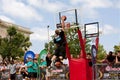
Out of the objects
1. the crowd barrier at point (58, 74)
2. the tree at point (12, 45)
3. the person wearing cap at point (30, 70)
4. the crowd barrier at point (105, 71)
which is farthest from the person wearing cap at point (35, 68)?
the tree at point (12, 45)

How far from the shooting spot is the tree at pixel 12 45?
65.6 meters

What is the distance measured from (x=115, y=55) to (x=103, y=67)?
1322mm

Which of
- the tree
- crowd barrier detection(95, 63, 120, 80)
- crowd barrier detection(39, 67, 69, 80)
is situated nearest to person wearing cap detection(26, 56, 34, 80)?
crowd barrier detection(39, 67, 69, 80)

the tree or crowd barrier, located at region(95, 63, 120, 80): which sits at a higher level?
the tree

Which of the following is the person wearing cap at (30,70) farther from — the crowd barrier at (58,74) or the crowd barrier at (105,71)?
the crowd barrier at (105,71)

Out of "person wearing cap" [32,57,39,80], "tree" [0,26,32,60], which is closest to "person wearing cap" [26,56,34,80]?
"person wearing cap" [32,57,39,80]

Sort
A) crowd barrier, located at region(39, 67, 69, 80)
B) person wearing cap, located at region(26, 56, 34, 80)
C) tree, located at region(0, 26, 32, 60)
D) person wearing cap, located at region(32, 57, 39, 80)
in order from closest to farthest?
crowd barrier, located at region(39, 67, 69, 80), person wearing cap, located at region(32, 57, 39, 80), person wearing cap, located at region(26, 56, 34, 80), tree, located at region(0, 26, 32, 60)

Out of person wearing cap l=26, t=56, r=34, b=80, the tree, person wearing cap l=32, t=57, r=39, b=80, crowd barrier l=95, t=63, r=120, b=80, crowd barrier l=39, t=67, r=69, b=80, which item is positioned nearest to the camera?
crowd barrier l=95, t=63, r=120, b=80

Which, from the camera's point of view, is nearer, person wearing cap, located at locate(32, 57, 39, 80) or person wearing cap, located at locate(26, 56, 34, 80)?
person wearing cap, located at locate(32, 57, 39, 80)

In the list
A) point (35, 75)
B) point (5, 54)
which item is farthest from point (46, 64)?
point (5, 54)

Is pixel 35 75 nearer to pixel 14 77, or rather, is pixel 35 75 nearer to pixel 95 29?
pixel 14 77

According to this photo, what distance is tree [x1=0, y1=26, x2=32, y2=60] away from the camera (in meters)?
65.6

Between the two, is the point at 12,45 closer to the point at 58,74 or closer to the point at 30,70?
the point at 30,70

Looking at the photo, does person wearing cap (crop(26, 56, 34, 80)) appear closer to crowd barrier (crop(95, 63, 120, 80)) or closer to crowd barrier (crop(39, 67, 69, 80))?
crowd barrier (crop(39, 67, 69, 80))
